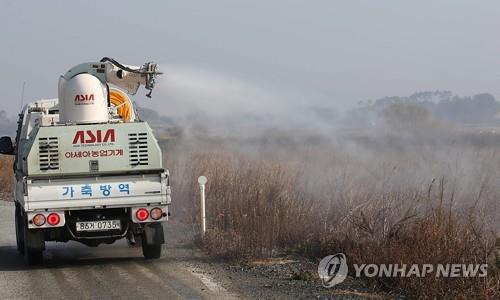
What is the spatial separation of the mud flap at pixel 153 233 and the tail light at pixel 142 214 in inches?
15.5

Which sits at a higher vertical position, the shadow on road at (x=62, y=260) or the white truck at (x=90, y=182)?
the white truck at (x=90, y=182)

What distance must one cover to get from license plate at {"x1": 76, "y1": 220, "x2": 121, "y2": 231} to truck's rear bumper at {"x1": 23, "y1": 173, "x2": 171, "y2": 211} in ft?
1.14

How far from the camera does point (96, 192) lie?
12625 millimetres

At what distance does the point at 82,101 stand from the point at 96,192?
170 cm

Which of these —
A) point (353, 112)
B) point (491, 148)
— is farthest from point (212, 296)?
point (353, 112)

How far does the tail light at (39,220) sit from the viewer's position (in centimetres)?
1245

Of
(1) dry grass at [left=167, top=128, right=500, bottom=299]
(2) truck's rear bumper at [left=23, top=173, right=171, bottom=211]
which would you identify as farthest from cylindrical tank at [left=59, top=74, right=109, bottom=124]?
(1) dry grass at [left=167, top=128, right=500, bottom=299]

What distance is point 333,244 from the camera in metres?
12.7

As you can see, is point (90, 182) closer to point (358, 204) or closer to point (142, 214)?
point (142, 214)

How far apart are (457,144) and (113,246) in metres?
8.60

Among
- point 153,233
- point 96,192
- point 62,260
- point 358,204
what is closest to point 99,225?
point 96,192

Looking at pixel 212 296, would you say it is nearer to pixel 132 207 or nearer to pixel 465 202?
pixel 132 207

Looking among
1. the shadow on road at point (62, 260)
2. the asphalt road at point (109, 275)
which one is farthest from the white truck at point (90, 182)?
the asphalt road at point (109, 275)

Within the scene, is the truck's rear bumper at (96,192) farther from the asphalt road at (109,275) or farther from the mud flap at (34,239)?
the asphalt road at (109,275)
